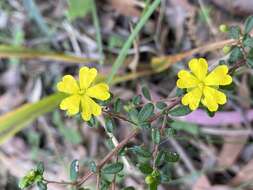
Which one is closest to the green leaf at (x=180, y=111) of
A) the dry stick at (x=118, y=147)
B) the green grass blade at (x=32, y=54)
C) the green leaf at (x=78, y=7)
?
the dry stick at (x=118, y=147)

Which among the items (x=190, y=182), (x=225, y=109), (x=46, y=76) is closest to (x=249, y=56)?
(x=225, y=109)

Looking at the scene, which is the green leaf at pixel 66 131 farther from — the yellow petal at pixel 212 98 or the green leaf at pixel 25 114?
the yellow petal at pixel 212 98

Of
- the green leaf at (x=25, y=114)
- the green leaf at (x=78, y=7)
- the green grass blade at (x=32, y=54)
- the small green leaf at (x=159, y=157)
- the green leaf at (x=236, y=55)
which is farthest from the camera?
the green leaf at (x=78, y=7)

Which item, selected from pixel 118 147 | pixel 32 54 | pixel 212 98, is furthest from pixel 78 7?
pixel 212 98

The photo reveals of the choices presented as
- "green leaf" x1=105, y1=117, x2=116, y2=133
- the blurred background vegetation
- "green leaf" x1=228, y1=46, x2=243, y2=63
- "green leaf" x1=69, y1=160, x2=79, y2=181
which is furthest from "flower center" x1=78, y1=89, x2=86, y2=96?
the blurred background vegetation

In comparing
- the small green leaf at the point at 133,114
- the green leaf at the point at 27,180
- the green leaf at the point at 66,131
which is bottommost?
the green leaf at the point at 27,180

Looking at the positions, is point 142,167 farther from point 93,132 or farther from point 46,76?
point 46,76

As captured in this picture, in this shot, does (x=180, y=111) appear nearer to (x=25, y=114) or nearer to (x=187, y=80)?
(x=187, y=80)
